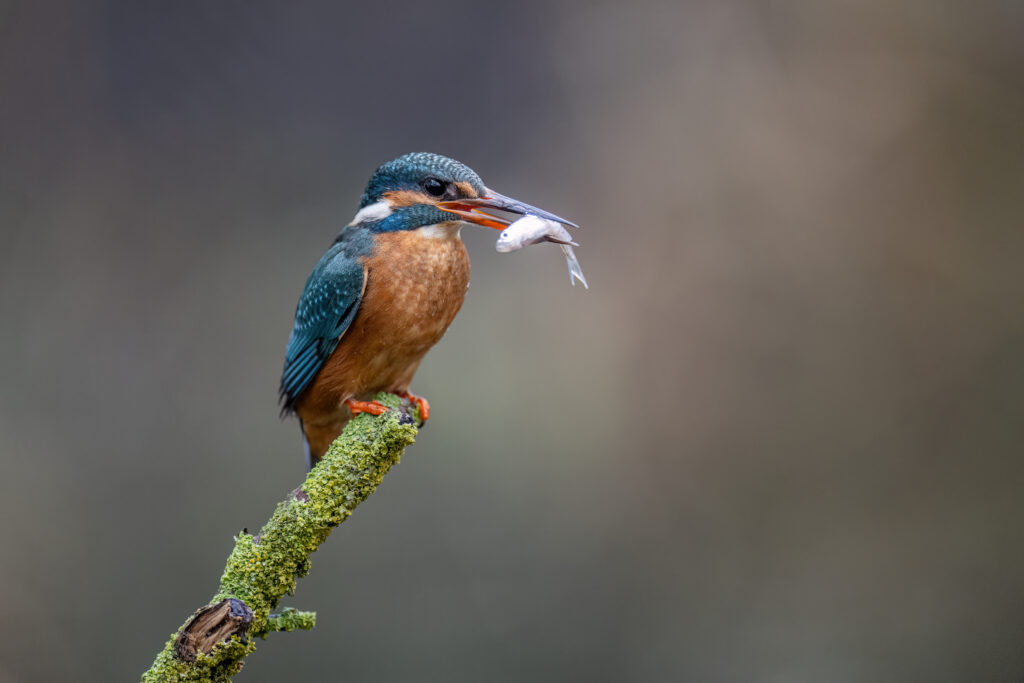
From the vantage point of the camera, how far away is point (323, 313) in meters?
2.08

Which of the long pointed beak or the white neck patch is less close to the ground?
the white neck patch

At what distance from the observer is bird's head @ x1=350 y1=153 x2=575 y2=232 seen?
1.98 metres

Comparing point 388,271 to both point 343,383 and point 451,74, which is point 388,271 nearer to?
point 343,383

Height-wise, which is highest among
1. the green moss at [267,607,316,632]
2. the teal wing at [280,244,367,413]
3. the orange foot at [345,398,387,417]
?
the teal wing at [280,244,367,413]

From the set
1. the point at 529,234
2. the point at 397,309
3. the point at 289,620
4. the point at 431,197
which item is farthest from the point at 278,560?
the point at 431,197

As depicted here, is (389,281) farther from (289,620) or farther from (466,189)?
(289,620)

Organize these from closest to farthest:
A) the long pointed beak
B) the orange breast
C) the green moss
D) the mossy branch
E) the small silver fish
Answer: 1. the mossy branch
2. the green moss
3. the small silver fish
4. the long pointed beak
5. the orange breast

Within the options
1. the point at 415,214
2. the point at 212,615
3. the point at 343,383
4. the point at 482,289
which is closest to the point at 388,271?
the point at 415,214

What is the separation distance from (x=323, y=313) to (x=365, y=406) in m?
0.25

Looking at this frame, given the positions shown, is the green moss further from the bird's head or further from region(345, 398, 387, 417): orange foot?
the bird's head

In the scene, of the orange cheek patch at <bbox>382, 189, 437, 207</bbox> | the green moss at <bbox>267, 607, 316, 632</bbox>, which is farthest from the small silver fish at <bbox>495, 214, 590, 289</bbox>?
the green moss at <bbox>267, 607, 316, 632</bbox>

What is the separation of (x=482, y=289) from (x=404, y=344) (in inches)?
61.8

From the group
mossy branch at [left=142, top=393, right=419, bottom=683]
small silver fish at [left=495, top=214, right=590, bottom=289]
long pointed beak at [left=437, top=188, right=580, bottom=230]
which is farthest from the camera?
long pointed beak at [left=437, top=188, right=580, bottom=230]

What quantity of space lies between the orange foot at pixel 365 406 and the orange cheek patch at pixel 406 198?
481mm
